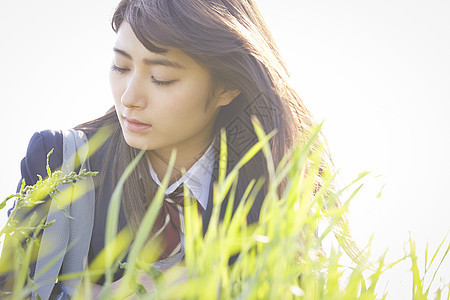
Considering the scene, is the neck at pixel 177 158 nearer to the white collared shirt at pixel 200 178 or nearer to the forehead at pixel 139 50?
the white collared shirt at pixel 200 178

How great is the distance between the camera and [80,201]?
1659 mm

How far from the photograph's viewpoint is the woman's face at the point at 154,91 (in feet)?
5.22

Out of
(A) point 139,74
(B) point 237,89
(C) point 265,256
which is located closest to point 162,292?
(C) point 265,256

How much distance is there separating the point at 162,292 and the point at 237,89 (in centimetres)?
155

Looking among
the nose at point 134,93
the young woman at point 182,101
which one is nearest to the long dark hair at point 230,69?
the young woman at point 182,101

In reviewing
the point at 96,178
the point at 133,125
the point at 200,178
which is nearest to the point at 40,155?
the point at 96,178

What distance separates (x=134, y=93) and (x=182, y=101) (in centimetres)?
17

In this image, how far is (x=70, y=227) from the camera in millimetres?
1569

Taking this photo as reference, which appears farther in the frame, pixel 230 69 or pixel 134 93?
pixel 230 69

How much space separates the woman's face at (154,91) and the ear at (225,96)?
0.33ft

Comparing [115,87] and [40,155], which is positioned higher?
[115,87]

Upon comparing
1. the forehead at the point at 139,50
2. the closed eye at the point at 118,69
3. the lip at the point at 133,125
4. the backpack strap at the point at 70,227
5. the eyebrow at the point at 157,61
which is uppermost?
the forehead at the point at 139,50

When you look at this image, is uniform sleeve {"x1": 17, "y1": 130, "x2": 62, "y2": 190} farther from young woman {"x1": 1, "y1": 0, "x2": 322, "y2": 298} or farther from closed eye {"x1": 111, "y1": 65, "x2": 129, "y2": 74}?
closed eye {"x1": 111, "y1": 65, "x2": 129, "y2": 74}

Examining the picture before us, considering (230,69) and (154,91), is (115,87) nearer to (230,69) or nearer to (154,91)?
(154,91)
